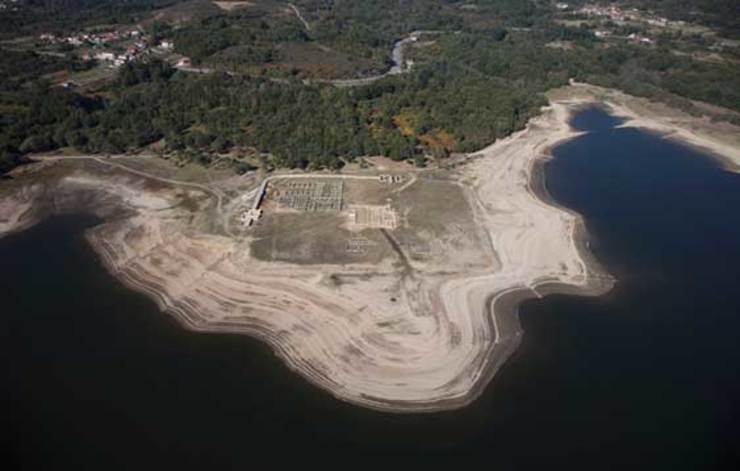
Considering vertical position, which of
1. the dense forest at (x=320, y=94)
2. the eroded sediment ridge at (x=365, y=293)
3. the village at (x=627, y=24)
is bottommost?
the eroded sediment ridge at (x=365, y=293)

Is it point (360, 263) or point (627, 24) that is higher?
point (627, 24)

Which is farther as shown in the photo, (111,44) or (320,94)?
(111,44)

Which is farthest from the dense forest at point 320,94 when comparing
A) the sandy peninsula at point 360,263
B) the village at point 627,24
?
the sandy peninsula at point 360,263

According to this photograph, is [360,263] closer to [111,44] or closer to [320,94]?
[320,94]

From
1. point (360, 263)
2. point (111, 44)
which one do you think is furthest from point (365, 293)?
point (111, 44)

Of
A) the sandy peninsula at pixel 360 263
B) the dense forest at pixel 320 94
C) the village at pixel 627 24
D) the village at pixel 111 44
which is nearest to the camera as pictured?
the sandy peninsula at pixel 360 263

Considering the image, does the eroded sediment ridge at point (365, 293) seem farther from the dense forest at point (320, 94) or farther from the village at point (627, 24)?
the village at point (627, 24)
